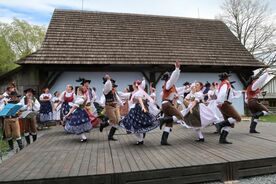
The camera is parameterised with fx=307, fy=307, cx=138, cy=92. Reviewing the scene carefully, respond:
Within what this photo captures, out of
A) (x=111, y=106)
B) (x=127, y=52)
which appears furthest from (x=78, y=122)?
(x=127, y=52)

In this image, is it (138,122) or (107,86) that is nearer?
(138,122)

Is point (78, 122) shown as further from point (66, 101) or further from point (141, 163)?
point (141, 163)

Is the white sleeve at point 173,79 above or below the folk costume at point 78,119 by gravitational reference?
above

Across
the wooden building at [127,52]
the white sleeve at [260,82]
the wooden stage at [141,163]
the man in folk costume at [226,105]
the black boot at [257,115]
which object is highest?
the wooden building at [127,52]

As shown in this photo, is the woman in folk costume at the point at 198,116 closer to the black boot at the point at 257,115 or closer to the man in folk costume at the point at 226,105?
A: the man in folk costume at the point at 226,105

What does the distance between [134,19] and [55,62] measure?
7.08 meters

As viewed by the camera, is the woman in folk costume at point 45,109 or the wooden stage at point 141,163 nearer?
the wooden stage at point 141,163

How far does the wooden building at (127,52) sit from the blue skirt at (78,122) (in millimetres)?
7918

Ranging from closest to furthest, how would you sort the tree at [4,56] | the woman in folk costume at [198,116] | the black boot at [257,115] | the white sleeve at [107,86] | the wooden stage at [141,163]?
the wooden stage at [141,163], the woman in folk costume at [198,116], the white sleeve at [107,86], the black boot at [257,115], the tree at [4,56]

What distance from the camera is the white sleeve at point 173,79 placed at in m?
6.52

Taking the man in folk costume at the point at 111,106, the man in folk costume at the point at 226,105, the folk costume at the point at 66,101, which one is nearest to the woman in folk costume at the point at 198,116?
the man in folk costume at the point at 226,105

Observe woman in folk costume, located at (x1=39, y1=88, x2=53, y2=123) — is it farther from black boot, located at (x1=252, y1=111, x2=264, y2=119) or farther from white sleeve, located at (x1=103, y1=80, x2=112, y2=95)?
black boot, located at (x1=252, y1=111, x2=264, y2=119)

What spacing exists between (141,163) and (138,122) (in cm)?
182

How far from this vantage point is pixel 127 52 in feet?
56.1
